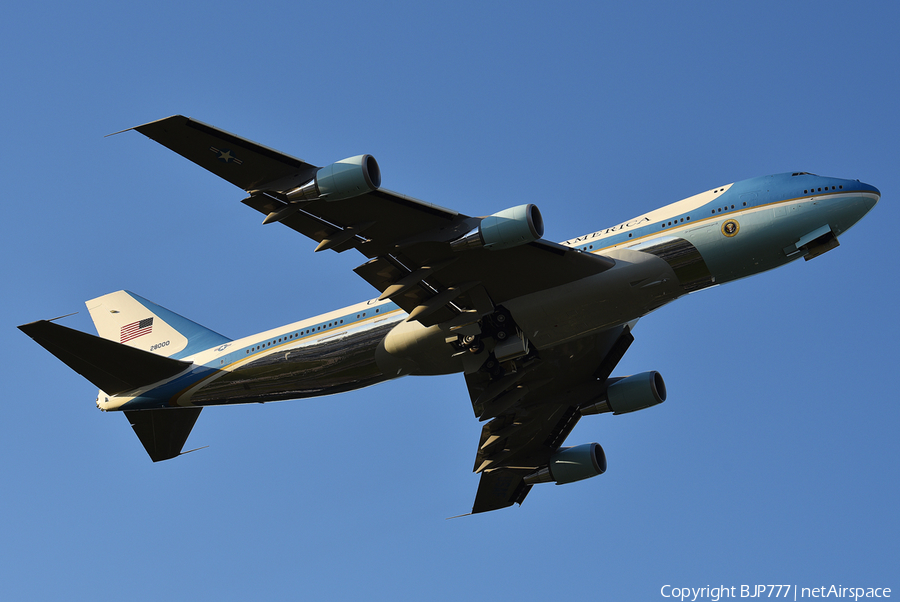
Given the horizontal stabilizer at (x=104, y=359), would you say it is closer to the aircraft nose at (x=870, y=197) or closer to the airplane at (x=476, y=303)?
the airplane at (x=476, y=303)

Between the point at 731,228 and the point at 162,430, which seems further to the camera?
the point at 162,430

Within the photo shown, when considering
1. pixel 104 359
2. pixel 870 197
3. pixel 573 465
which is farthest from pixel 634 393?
pixel 104 359

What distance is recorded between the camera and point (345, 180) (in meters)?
22.2

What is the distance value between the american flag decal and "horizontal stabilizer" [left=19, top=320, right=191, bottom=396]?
13.0 feet

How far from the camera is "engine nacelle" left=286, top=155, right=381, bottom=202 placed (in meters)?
22.1

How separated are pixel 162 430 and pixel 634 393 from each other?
20.1 m

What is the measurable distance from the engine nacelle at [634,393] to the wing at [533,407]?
0.63 metres

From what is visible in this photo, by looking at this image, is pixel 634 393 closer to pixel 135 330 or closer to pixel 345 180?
pixel 345 180

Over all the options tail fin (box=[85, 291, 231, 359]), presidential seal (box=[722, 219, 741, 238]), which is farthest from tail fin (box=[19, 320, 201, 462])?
presidential seal (box=[722, 219, 741, 238])

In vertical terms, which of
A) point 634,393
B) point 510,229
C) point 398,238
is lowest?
point 634,393

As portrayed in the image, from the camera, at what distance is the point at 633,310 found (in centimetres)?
→ 2686

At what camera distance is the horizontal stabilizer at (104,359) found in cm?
2955

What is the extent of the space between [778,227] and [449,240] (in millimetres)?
10590

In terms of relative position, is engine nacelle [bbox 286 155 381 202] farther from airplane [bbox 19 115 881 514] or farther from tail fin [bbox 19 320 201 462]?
tail fin [bbox 19 320 201 462]
